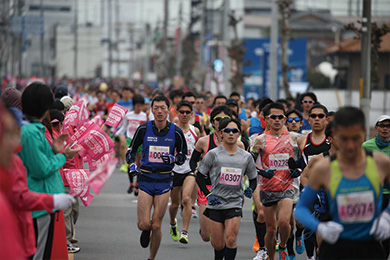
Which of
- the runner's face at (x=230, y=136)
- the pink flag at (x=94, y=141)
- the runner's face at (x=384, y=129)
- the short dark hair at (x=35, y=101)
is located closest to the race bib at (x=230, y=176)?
the runner's face at (x=230, y=136)

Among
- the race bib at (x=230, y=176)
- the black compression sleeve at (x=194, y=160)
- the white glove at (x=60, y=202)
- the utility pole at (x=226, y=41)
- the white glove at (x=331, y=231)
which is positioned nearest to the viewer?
the white glove at (x=331, y=231)

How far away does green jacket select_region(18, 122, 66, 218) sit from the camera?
20.8 ft

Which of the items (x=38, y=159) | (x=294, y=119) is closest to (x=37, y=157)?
(x=38, y=159)

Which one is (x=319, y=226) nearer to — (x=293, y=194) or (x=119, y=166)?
(x=293, y=194)

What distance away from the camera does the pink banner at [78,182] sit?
880 cm

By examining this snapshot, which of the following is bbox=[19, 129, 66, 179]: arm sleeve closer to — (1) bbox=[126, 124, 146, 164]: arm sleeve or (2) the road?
(1) bbox=[126, 124, 146, 164]: arm sleeve

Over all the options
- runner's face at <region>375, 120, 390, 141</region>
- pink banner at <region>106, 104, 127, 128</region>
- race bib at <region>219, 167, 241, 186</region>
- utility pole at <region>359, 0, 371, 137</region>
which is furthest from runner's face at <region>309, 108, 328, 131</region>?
utility pole at <region>359, 0, 371, 137</region>

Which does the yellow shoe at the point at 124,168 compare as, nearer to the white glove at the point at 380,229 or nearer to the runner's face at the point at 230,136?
the runner's face at the point at 230,136

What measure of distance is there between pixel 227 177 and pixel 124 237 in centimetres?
368

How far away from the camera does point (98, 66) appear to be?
476ft

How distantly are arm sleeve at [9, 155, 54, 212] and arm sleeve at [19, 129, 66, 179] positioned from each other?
331 mm

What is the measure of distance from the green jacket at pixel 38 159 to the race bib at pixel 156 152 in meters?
3.43

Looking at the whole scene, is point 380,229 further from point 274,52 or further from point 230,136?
point 274,52

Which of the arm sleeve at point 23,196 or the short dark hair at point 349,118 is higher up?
the short dark hair at point 349,118
